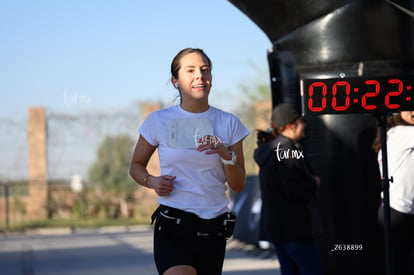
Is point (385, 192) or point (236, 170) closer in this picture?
point (236, 170)

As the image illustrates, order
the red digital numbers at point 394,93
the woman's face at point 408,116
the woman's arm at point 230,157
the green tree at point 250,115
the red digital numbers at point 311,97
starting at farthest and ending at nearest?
1. the green tree at point 250,115
2. the woman's face at point 408,116
3. the red digital numbers at point 394,93
4. the red digital numbers at point 311,97
5. the woman's arm at point 230,157

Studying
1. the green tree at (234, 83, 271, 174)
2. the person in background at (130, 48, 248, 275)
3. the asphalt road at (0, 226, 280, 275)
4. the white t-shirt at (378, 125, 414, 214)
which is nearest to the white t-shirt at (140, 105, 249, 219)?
the person in background at (130, 48, 248, 275)

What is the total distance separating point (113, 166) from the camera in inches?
953

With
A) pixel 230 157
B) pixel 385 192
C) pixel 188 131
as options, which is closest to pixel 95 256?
pixel 385 192

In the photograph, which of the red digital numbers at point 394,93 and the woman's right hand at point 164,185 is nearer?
the woman's right hand at point 164,185

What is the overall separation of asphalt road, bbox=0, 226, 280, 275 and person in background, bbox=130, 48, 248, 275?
5.55 metres

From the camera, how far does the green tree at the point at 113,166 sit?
2228cm

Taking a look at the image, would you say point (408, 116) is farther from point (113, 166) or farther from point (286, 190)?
point (113, 166)

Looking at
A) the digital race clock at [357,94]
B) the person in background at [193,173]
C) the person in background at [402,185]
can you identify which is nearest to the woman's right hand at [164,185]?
the person in background at [193,173]

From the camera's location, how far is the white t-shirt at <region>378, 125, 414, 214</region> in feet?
19.4

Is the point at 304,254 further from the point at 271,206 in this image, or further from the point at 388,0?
the point at 388,0

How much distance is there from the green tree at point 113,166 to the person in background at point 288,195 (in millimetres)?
16134

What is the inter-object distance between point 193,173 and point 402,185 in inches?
85.7

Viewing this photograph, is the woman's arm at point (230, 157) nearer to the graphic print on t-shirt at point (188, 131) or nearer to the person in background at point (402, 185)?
the graphic print on t-shirt at point (188, 131)
